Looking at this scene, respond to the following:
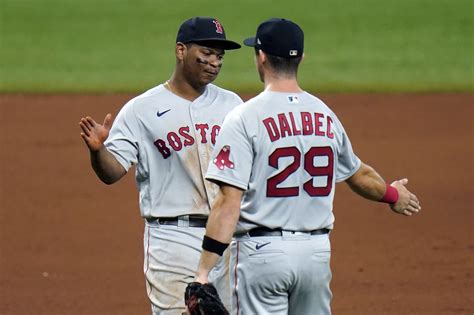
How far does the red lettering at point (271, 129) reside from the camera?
16.9ft

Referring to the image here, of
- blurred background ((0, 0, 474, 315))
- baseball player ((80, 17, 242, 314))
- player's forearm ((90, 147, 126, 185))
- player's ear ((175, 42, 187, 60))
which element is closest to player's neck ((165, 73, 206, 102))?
baseball player ((80, 17, 242, 314))

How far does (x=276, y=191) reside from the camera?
5188 mm

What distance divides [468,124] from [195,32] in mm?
10272

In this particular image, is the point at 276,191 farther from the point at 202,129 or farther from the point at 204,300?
the point at 202,129

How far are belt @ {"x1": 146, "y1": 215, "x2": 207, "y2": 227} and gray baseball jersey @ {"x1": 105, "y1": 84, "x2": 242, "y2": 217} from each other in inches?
1.7

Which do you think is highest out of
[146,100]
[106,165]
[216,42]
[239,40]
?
[239,40]

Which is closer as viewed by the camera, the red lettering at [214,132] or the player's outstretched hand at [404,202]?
the player's outstretched hand at [404,202]

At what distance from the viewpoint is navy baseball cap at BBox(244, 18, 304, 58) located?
524cm

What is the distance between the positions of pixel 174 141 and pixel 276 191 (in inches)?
44.0

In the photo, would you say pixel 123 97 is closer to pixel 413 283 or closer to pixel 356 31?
pixel 356 31

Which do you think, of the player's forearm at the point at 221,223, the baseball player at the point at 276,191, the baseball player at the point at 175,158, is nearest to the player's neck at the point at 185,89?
the baseball player at the point at 175,158

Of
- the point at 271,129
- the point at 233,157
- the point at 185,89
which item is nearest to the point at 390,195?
the point at 271,129

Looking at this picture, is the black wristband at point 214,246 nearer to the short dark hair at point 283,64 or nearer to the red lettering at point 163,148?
the short dark hair at point 283,64

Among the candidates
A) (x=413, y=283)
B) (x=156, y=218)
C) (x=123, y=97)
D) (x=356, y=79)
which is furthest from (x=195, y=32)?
(x=356, y=79)
